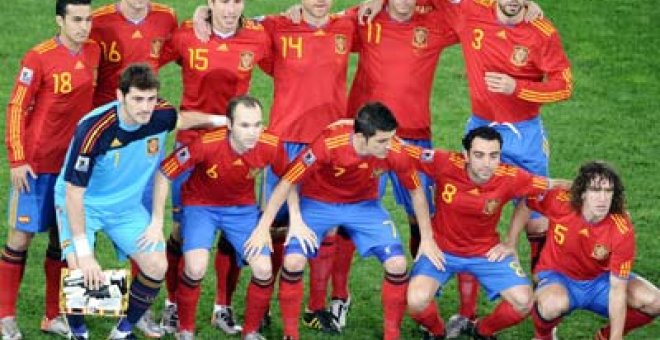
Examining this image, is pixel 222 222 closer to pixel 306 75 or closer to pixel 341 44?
pixel 306 75

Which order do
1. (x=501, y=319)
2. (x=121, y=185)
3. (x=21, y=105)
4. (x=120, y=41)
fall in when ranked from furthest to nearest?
(x=120, y=41) < (x=501, y=319) < (x=121, y=185) < (x=21, y=105)

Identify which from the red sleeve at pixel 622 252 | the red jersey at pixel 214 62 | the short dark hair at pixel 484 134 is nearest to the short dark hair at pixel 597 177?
the red sleeve at pixel 622 252

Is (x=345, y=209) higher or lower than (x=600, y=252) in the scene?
higher

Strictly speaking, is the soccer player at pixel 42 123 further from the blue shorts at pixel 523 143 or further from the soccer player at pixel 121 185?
the blue shorts at pixel 523 143

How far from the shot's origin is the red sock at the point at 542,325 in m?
10.9

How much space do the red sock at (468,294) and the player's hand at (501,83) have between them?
131cm

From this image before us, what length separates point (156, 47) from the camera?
37.0 feet

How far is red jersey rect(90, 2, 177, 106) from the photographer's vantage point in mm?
11172

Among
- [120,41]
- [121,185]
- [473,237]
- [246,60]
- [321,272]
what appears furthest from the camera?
[321,272]

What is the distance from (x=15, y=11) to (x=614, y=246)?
29.9 feet

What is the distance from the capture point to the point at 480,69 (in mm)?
11461

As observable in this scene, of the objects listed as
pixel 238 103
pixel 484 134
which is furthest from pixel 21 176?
pixel 484 134

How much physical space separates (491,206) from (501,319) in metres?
0.75

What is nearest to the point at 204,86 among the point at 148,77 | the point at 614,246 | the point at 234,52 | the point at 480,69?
the point at 234,52
